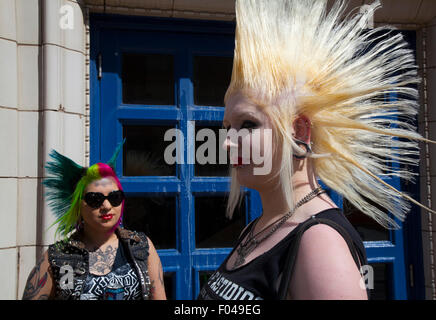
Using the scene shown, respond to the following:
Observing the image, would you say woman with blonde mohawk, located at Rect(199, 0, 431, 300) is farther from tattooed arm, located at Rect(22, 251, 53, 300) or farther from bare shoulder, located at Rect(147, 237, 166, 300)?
tattooed arm, located at Rect(22, 251, 53, 300)

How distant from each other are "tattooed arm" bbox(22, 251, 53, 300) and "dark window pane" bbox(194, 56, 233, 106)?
67.0 inches

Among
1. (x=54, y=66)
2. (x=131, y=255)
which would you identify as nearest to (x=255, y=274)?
(x=131, y=255)

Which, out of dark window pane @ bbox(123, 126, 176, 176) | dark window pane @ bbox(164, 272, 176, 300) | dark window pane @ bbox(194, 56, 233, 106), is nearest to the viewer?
dark window pane @ bbox(164, 272, 176, 300)

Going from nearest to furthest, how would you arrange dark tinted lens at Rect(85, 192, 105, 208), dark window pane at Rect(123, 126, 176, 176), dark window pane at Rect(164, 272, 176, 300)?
1. dark tinted lens at Rect(85, 192, 105, 208)
2. dark window pane at Rect(164, 272, 176, 300)
3. dark window pane at Rect(123, 126, 176, 176)

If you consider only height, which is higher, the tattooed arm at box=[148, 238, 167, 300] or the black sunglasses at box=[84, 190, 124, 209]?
the black sunglasses at box=[84, 190, 124, 209]

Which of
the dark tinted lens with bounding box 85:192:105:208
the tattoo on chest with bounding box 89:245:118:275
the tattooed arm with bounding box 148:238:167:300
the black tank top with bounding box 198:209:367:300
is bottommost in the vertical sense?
the tattooed arm with bounding box 148:238:167:300

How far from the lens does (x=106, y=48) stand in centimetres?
283

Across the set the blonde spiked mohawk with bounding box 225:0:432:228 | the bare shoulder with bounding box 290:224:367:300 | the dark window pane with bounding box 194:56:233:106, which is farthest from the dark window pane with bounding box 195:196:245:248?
the bare shoulder with bounding box 290:224:367:300

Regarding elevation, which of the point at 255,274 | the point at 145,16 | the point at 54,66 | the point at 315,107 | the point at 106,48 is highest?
the point at 145,16

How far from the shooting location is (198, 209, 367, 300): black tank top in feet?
3.43


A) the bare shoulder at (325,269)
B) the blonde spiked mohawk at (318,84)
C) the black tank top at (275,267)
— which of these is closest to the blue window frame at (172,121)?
the blonde spiked mohawk at (318,84)

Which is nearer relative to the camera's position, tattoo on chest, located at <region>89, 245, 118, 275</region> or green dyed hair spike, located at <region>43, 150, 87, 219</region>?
tattoo on chest, located at <region>89, 245, 118, 275</region>

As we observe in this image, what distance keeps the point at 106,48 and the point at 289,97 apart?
2.07 meters

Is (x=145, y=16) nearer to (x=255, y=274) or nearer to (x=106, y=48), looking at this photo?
(x=106, y=48)
